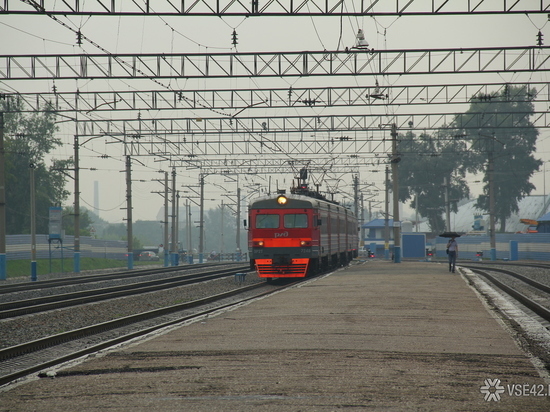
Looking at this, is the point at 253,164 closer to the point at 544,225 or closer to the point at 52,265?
A: the point at 52,265

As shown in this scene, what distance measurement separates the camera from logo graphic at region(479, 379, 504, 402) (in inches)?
274

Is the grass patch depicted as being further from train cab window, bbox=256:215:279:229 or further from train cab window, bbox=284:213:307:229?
train cab window, bbox=284:213:307:229

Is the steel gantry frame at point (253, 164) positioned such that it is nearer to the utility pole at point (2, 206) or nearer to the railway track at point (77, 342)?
the utility pole at point (2, 206)

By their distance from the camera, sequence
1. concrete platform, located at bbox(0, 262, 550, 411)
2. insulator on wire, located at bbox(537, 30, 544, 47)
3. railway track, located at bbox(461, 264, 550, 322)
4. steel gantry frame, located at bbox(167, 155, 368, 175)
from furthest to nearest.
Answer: steel gantry frame, located at bbox(167, 155, 368, 175), insulator on wire, located at bbox(537, 30, 544, 47), railway track, located at bbox(461, 264, 550, 322), concrete platform, located at bbox(0, 262, 550, 411)

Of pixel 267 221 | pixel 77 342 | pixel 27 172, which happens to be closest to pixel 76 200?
pixel 267 221

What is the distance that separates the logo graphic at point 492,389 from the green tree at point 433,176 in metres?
89.2

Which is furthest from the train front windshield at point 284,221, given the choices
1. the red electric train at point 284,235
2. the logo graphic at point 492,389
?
the logo graphic at point 492,389

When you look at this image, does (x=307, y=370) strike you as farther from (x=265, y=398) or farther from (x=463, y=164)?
(x=463, y=164)

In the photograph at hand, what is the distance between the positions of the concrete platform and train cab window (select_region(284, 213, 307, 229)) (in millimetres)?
13249

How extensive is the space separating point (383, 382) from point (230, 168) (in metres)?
59.5

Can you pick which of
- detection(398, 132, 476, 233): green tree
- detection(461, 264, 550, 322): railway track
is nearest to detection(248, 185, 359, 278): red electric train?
detection(461, 264, 550, 322): railway track

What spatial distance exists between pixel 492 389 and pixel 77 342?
725cm

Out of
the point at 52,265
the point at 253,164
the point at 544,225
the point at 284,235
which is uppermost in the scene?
the point at 253,164

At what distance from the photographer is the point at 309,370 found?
8289mm
